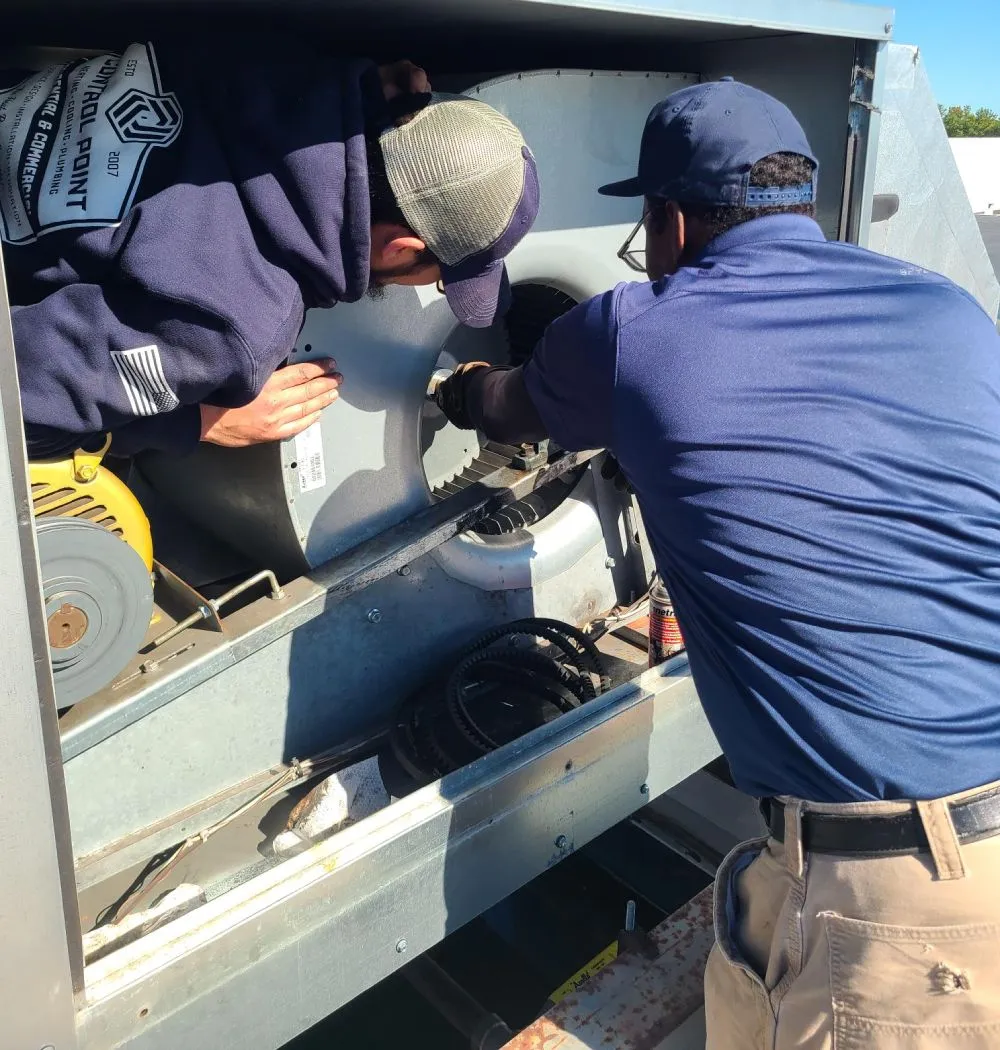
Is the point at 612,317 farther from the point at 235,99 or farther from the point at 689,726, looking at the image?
the point at 689,726

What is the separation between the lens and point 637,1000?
1541 mm

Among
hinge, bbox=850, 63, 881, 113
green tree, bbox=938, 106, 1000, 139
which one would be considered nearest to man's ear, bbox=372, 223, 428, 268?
hinge, bbox=850, 63, 881, 113

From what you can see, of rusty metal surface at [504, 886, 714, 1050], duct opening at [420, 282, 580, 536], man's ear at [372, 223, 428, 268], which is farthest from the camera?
duct opening at [420, 282, 580, 536]

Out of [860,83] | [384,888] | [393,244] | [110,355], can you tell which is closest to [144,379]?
[110,355]

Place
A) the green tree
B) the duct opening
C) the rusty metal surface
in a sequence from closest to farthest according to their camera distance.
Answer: the rusty metal surface
the duct opening
the green tree

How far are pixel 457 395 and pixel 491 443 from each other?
0.42 metres

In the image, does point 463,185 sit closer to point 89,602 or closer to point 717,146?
point 717,146

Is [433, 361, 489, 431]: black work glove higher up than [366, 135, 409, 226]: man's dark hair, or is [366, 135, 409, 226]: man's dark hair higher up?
[366, 135, 409, 226]: man's dark hair

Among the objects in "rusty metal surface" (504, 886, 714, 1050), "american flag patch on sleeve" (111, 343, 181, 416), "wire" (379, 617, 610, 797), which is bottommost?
"rusty metal surface" (504, 886, 714, 1050)

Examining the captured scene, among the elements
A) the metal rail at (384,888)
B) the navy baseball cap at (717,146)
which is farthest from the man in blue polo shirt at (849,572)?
the metal rail at (384,888)

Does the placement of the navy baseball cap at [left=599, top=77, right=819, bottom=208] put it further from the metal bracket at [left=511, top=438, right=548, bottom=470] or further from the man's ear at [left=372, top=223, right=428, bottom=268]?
the metal bracket at [left=511, top=438, right=548, bottom=470]

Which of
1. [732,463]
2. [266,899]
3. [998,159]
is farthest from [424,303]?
[998,159]

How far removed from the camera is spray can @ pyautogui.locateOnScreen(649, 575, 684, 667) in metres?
1.89

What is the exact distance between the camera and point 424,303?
161cm
